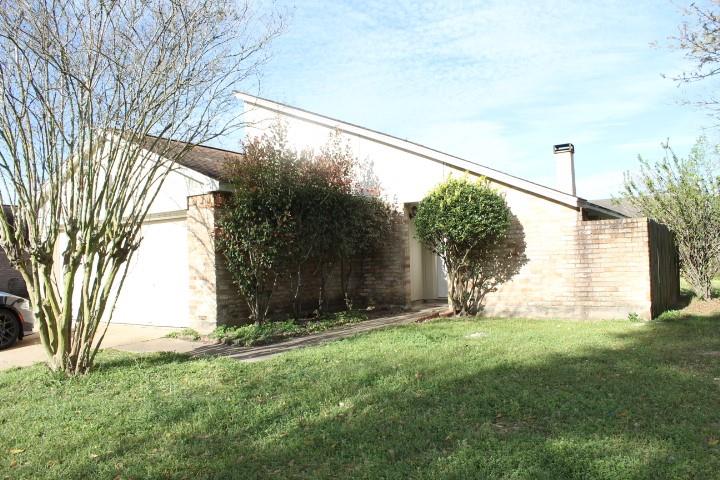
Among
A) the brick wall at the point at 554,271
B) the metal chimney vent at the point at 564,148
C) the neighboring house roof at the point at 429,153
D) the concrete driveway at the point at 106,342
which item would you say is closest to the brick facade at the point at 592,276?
→ the brick wall at the point at 554,271

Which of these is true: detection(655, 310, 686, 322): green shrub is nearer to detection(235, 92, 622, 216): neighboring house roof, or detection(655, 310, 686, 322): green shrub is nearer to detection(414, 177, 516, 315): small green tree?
detection(235, 92, 622, 216): neighboring house roof

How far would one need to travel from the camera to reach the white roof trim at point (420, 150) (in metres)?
10.4

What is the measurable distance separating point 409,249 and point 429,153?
2396mm

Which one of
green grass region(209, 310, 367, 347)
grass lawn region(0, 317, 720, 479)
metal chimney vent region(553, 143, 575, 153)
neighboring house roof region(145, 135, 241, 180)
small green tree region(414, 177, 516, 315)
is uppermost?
metal chimney vent region(553, 143, 575, 153)

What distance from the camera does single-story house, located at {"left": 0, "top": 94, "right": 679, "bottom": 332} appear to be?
9.80 m

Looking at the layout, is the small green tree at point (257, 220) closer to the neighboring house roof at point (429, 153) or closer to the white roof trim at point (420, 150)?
the white roof trim at point (420, 150)

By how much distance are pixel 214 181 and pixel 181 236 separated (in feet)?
5.80

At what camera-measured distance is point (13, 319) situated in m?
9.27

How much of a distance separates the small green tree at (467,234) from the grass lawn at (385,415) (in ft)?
10.9

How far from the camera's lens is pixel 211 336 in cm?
913

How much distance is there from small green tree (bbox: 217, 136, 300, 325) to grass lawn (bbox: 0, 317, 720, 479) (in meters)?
2.47

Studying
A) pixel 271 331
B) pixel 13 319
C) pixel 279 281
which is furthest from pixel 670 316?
pixel 13 319

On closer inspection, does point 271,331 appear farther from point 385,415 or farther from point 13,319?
point 385,415

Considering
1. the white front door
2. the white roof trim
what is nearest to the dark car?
the white roof trim
